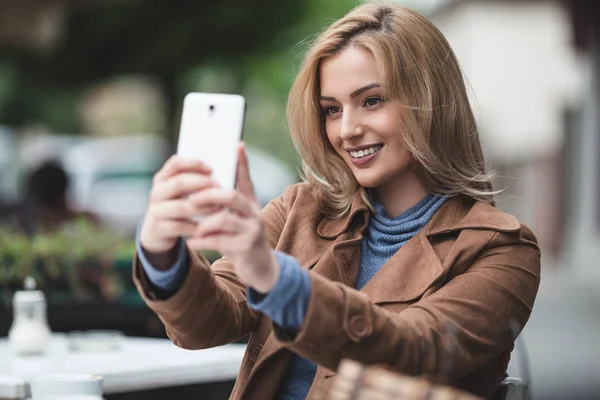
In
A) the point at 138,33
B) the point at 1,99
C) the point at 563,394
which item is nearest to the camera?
the point at 563,394

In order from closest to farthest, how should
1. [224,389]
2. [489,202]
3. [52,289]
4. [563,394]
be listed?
[489,202]
[224,389]
[52,289]
[563,394]

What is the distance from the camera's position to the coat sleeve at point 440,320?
84.2 inches

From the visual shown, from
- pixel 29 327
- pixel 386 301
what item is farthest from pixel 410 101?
pixel 29 327

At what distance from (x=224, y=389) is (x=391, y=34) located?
70.6 inches

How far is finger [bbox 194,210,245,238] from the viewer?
1.98m

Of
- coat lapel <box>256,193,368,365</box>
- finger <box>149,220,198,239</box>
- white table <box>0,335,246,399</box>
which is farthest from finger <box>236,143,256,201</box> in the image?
white table <box>0,335,246,399</box>

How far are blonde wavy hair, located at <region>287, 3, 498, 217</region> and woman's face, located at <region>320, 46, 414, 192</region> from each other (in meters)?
0.02

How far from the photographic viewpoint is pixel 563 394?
27.8 feet

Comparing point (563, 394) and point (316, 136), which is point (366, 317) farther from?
point (563, 394)

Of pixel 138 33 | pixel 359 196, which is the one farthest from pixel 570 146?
pixel 359 196

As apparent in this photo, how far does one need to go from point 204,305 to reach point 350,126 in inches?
20.1

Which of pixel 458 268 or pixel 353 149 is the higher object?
pixel 353 149

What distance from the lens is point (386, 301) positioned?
8.26 ft

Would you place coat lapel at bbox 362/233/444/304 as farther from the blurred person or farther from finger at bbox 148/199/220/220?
the blurred person
